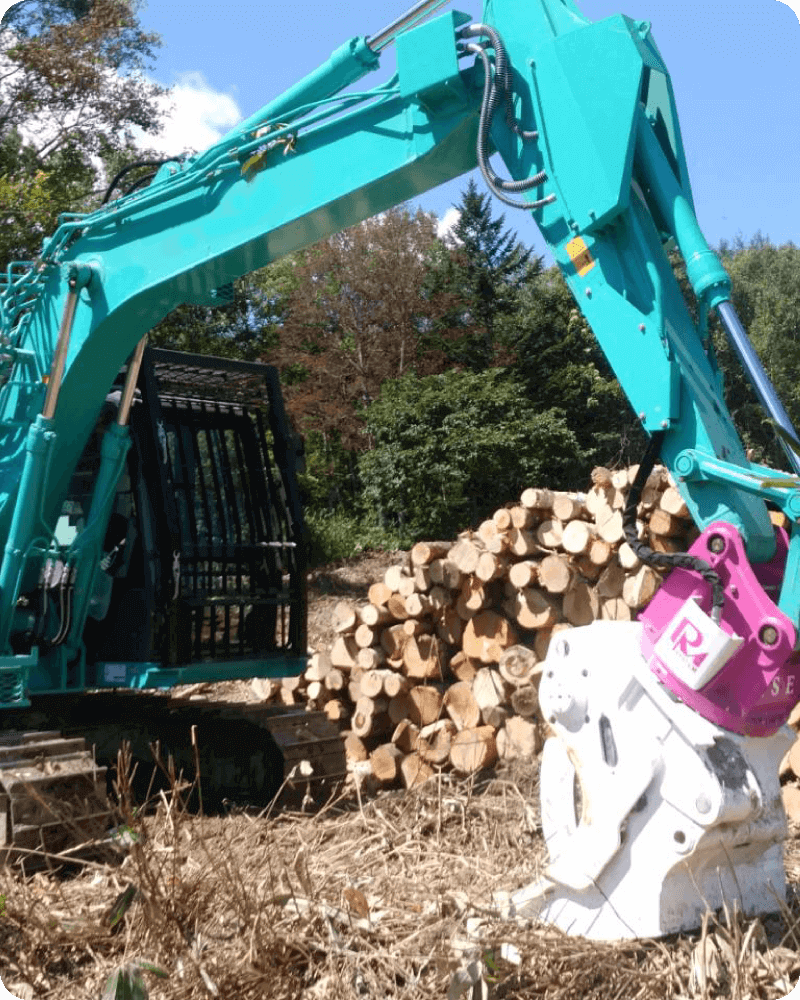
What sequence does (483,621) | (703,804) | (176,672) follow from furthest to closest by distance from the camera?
(483,621)
(176,672)
(703,804)

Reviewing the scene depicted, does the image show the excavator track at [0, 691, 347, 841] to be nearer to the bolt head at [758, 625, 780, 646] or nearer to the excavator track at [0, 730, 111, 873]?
the excavator track at [0, 730, 111, 873]

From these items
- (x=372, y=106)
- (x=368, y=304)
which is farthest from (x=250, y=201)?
(x=368, y=304)

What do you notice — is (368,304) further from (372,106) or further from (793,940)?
(793,940)

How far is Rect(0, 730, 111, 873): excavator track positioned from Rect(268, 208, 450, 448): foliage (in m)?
13.7

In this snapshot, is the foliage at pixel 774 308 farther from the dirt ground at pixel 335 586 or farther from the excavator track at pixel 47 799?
the excavator track at pixel 47 799

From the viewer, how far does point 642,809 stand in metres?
3.27

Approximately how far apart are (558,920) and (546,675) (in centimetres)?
72

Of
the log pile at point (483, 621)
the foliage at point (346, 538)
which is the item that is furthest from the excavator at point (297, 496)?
the foliage at point (346, 538)

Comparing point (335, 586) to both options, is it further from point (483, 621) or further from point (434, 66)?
point (434, 66)

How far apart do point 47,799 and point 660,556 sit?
9.18 ft

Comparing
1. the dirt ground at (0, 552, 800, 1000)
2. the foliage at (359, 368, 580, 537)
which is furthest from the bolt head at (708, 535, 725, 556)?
the foliage at (359, 368, 580, 537)

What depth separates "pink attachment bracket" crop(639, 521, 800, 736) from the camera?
3.17 m

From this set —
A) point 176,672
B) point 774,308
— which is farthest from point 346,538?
point 774,308

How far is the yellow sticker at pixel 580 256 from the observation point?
3.80 meters
